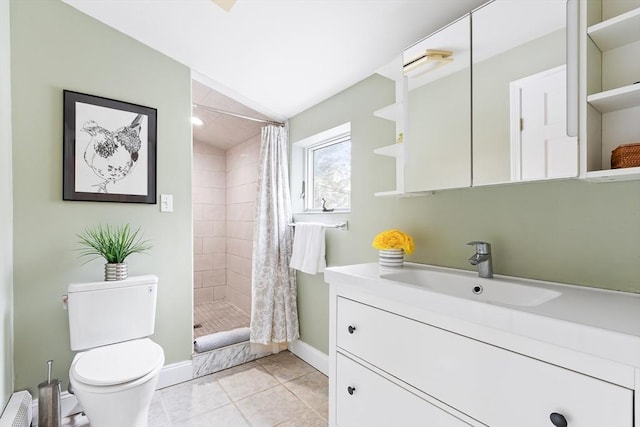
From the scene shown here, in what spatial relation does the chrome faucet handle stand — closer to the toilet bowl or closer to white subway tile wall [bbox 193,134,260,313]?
the toilet bowl

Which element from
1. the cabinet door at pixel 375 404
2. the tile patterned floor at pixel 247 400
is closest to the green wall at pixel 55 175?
the tile patterned floor at pixel 247 400

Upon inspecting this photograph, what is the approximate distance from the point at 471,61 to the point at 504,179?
549 millimetres

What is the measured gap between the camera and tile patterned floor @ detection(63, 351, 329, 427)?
5.88 feet

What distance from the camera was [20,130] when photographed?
176cm

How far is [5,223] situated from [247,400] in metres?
1.72

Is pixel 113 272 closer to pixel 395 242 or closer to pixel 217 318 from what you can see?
pixel 217 318

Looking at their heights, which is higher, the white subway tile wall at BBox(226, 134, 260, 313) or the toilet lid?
the white subway tile wall at BBox(226, 134, 260, 313)

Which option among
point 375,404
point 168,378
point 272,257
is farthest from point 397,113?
point 168,378

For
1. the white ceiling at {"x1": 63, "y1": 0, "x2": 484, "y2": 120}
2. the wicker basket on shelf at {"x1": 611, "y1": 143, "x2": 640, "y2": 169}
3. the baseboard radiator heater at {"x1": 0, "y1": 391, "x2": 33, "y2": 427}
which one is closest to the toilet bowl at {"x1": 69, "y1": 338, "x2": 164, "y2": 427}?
the baseboard radiator heater at {"x1": 0, "y1": 391, "x2": 33, "y2": 427}

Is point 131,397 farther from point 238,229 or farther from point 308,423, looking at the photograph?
point 238,229

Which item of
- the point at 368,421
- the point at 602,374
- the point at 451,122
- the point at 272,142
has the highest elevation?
the point at 272,142

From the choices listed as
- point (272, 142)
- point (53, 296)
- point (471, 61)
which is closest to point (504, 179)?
point (471, 61)

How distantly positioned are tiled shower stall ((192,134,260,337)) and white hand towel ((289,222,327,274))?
104 centimetres

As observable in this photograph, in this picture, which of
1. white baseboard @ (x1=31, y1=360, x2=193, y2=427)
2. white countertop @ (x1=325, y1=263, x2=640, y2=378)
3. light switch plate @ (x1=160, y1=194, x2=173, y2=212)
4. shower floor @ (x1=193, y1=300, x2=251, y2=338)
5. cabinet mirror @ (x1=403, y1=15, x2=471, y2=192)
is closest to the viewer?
white countertop @ (x1=325, y1=263, x2=640, y2=378)
